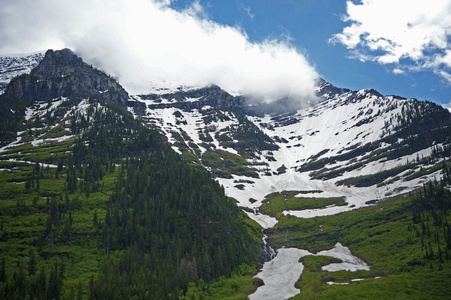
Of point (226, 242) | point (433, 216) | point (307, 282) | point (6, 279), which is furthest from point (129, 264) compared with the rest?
point (433, 216)

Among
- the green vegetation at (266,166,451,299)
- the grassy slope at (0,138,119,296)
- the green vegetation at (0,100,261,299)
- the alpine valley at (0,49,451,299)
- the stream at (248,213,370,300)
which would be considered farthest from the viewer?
the stream at (248,213,370,300)

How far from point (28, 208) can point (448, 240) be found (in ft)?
460

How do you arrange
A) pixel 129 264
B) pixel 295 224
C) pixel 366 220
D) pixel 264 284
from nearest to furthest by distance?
pixel 129 264 → pixel 264 284 → pixel 366 220 → pixel 295 224

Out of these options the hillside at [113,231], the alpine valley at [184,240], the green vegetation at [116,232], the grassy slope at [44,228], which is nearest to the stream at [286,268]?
the alpine valley at [184,240]

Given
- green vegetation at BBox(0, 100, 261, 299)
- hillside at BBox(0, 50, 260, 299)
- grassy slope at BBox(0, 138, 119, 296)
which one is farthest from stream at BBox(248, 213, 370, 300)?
grassy slope at BBox(0, 138, 119, 296)

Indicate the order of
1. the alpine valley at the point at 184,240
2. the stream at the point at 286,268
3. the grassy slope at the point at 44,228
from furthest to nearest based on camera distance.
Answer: the stream at the point at 286,268, the grassy slope at the point at 44,228, the alpine valley at the point at 184,240

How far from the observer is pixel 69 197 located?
13538 centimetres

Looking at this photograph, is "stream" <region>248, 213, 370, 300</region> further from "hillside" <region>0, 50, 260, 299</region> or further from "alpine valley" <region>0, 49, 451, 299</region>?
"hillside" <region>0, 50, 260, 299</region>

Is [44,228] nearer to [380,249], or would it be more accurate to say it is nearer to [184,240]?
[184,240]

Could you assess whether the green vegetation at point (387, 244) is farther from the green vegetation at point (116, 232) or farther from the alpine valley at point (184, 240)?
the green vegetation at point (116, 232)

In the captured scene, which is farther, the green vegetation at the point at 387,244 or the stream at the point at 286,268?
the stream at the point at 286,268

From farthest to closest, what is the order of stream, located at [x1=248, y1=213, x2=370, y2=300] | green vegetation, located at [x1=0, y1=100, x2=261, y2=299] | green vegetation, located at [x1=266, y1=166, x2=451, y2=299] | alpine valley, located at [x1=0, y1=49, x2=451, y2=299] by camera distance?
stream, located at [x1=248, y1=213, x2=370, y2=300], alpine valley, located at [x1=0, y1=49, x2=451, y2=299], green vegetation, located at [x1=266, y1=166, x2=451, y2=299], green vegetation, located at [x1=0, y1=100, x2=261, y2=299]

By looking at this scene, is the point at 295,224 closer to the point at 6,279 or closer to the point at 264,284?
the point at 264,284

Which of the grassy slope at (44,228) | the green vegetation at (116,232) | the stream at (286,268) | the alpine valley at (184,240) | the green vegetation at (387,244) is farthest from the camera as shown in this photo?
the stream at (286,268)
